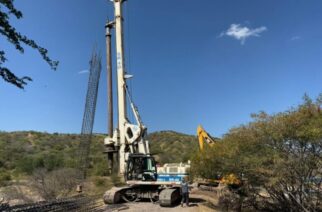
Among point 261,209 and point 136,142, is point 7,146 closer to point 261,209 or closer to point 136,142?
point 136,142

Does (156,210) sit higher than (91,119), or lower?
lower

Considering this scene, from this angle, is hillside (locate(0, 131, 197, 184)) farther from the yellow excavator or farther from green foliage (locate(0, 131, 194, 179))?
the yellow excavator

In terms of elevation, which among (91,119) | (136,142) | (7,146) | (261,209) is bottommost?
(261,209)

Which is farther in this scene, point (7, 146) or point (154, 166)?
point (7, 146)

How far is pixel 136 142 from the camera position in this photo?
2469 cm

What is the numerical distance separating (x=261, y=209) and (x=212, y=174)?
11.3 ft

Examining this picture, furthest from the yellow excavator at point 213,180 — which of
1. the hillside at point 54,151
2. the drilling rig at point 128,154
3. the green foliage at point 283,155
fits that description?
the hillside at point 54,151

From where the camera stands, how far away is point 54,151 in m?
59.1

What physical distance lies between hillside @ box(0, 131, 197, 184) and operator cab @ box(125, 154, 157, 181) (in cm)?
1325

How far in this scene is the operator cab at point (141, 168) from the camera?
22.7 meters

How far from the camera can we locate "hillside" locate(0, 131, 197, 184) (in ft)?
138

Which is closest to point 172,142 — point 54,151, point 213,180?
point 54,151

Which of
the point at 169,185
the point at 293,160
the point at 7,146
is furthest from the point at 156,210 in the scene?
the point at 7,146

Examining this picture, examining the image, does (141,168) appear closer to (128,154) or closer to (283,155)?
(128,154)
